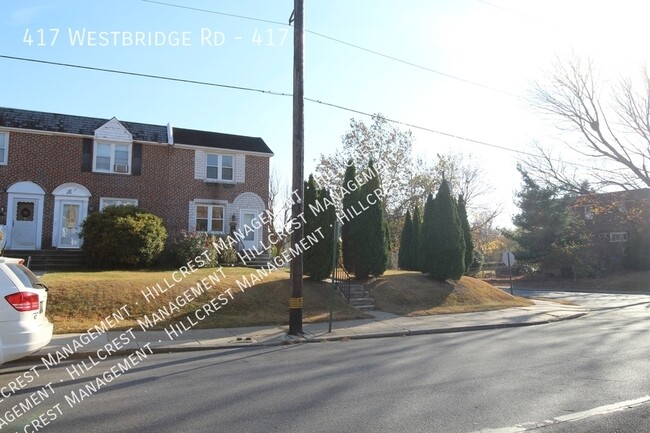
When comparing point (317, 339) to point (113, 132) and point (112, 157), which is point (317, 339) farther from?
point (113, 132)

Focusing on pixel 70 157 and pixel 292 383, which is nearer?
pixel 292 383

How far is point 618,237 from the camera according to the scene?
4512 centimetres

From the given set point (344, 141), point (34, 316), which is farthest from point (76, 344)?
point (344, 141)

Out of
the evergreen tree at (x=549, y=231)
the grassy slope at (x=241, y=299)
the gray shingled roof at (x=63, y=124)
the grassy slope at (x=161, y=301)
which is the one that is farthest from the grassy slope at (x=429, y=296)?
the evergreen tree at (x=549, y=231)

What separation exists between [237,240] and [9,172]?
35.3 ft

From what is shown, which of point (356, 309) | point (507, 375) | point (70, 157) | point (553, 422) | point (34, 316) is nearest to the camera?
point (553, 422)

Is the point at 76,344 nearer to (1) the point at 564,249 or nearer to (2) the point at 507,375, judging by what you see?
(2) the point at 507,375

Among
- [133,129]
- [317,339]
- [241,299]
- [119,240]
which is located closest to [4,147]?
[133,129]

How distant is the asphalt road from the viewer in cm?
516

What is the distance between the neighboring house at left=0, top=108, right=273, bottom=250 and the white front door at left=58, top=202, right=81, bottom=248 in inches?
1.6

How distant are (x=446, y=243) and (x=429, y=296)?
108 inches

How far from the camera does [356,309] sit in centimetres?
A: 1608

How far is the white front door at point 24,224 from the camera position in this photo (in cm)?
2125

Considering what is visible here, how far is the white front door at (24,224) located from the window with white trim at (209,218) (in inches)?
284
